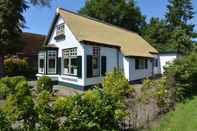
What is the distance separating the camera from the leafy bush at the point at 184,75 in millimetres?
11773

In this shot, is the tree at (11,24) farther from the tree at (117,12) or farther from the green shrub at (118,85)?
the tree at (117,12)

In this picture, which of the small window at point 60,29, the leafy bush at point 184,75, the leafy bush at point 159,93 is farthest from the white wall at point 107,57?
the leafy bush at point 159,93

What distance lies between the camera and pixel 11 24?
Result: 26.2 m

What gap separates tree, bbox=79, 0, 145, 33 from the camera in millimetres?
50344

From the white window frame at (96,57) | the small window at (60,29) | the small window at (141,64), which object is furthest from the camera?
the small window at (141,64)

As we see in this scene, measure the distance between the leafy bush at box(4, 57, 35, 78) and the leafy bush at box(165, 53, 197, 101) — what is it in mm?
21939

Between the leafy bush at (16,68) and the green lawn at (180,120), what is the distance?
76.1 ft

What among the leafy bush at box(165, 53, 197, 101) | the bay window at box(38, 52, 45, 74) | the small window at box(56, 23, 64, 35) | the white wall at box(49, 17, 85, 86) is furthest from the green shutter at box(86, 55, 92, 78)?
the leafy bush at box(165, 53, 197, 101)

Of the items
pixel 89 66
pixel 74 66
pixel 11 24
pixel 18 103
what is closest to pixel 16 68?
pixel 11 24

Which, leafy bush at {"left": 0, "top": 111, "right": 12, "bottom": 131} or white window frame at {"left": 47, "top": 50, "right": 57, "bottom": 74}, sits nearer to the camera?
leafy bush at {"left": 0, "top": 111, "right": 12, "bottom": 131}

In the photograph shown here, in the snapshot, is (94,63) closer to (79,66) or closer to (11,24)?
(79,66)

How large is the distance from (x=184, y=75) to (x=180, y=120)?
12.2 feet

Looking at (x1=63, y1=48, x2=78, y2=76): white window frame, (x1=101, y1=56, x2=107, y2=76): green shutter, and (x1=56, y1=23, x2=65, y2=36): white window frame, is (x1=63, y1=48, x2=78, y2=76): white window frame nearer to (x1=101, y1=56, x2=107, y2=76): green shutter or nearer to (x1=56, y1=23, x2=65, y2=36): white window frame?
(x1=56, y1=23, x2=65, y2=36): white window frame

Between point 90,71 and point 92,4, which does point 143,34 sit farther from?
point 90,71
